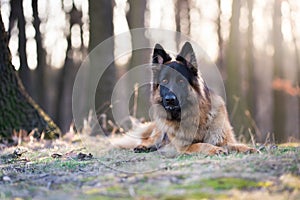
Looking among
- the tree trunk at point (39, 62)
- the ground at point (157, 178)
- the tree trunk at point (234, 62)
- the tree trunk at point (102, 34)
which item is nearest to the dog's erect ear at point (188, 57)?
the ground at point (157, 178)

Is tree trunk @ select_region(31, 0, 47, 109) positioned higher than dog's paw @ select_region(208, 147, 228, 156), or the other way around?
tree trunk @ select_region(31, 0, 47, 109)

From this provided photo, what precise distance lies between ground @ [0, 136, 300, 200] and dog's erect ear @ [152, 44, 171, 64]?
164cm

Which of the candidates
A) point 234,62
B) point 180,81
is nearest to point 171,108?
point 180,81

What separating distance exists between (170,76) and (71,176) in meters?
2.54

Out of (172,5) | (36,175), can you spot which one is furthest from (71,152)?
(172,5)

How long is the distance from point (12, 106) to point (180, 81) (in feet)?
13.7

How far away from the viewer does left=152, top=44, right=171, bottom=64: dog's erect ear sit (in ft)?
23.0

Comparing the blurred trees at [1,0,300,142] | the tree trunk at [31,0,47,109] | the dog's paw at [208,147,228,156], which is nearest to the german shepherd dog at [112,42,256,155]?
the dog's paw at [208,147,228,156]

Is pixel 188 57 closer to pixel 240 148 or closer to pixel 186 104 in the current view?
pixel 186 104

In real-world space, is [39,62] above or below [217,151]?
above

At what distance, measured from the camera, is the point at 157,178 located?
15.0ft

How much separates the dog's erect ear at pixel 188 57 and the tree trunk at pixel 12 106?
4079mm

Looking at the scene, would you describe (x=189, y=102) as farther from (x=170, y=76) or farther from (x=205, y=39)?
(x=205, y=39)

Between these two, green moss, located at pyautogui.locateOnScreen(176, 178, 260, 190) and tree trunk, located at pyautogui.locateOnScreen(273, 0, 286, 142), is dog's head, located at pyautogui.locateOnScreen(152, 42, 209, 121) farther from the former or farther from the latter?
tree trunk, located at pyautogui.locateOnScreen(273, 0, 286, 142)
